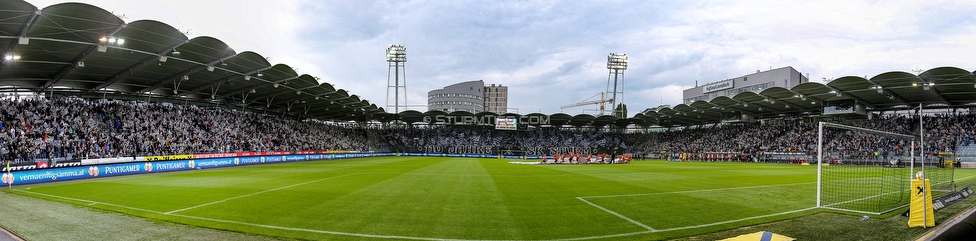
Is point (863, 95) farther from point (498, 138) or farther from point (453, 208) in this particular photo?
point (498, 138)

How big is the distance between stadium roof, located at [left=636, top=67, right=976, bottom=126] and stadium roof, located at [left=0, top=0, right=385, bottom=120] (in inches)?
1685

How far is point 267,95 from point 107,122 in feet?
45.1

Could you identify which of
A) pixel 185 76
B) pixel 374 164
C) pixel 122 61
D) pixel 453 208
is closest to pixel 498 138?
pixel 374 164

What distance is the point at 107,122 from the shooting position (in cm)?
3053

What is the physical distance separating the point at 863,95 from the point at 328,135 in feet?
201

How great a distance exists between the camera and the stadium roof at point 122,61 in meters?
18.0

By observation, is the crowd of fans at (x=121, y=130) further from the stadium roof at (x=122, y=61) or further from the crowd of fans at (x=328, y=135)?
the stadium roof at (x=122, y=61)

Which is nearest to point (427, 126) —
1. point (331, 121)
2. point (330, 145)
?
point (331, 121)

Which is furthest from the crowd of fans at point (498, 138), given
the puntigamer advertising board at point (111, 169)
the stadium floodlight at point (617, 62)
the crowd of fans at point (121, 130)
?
the puntigamer advertising board at point (111, 169)

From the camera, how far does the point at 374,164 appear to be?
1328 inches

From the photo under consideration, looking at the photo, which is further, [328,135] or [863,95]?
[328,135]

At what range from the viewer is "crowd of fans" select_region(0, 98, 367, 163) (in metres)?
25.0

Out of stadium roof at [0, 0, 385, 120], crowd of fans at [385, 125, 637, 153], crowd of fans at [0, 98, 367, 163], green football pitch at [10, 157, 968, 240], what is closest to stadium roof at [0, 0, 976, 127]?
stadium roof at [0, 0, 385, 120]

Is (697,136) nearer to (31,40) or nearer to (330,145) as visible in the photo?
(330,145)
